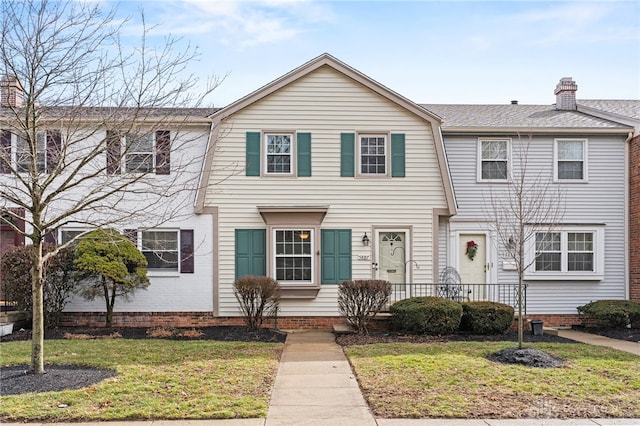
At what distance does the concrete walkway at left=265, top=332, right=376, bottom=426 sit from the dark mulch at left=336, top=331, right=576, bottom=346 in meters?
0.94

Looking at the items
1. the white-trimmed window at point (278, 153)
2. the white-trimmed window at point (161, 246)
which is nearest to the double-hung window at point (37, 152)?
the white-trimmed window at point (161, 246)

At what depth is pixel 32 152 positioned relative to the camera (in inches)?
294

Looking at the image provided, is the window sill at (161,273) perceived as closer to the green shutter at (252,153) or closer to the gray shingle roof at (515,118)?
the green shutter at (252,153)

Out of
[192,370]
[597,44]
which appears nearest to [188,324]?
[192,370]

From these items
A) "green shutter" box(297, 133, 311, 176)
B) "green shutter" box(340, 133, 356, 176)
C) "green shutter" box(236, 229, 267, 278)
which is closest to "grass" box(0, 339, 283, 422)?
"green shutter" box(236, 229, 267, 278)

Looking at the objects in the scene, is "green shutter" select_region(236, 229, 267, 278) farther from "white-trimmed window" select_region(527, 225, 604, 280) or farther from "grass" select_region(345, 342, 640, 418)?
"white-trimmed window" select_region(527, 225, 604, 280)

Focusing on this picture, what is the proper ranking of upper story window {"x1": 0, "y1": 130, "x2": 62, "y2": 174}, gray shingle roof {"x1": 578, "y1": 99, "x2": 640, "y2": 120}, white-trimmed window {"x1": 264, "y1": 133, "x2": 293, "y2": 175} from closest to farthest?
1. upper story window {"x1": 0, "y1": 130, "x2": 62, "y2": 174}
2. white-trimmed window {"x1": 264, "y1": 133, "x2": 293, "y2": 175}
3. gray shingle roof {"x1": 578, "y1": 99, "x2": 640, "y2": 120}

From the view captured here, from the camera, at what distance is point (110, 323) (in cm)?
1352

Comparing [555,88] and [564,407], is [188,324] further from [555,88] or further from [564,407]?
[555,88]

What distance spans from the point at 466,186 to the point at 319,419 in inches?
400

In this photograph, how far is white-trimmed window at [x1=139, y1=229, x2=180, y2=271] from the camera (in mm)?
14094

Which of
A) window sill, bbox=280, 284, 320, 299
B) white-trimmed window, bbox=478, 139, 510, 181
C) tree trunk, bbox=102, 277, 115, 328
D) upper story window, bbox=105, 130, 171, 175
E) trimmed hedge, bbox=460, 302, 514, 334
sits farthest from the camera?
white-trimmed window, bbox=478, 139, 510, 181

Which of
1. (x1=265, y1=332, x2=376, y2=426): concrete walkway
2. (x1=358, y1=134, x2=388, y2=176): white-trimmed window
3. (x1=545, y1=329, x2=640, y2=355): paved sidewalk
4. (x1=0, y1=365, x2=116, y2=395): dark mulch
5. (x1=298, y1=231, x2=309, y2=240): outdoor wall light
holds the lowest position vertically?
(x1=545, y1=329, x2=640, y2=355): paved sidewalk

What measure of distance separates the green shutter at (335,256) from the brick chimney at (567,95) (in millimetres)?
8630
